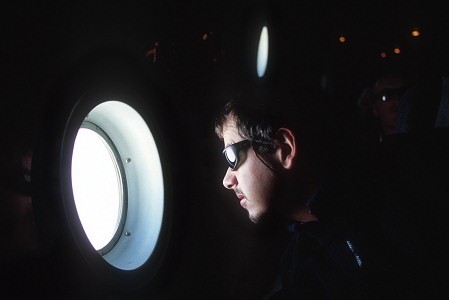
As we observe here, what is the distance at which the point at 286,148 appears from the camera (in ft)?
4.57

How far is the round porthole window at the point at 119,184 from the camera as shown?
1.03 meters

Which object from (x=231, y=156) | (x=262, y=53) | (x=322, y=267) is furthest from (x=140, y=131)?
(x=262, y=53)

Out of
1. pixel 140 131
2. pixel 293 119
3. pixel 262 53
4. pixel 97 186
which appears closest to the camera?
pixel 97 186

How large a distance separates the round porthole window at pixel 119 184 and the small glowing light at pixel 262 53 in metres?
0.96

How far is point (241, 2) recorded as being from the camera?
6.18 ft

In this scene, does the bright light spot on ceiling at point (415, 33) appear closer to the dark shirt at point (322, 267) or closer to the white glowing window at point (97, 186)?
the dark shirt at point (322, 267)

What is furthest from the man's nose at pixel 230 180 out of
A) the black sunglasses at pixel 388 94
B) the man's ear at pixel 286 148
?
the black sunglasses at pixel 388 94

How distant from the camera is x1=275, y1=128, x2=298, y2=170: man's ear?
138 cm

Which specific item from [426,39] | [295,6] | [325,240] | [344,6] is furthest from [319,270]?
[426,39]

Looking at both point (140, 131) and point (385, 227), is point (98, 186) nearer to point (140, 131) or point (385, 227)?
point (140, 131)

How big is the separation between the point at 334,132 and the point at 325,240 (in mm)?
406

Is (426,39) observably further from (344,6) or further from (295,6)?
Result: (295,6)

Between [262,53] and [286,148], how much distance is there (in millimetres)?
823

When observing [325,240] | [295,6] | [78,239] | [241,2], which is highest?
[295,6]
